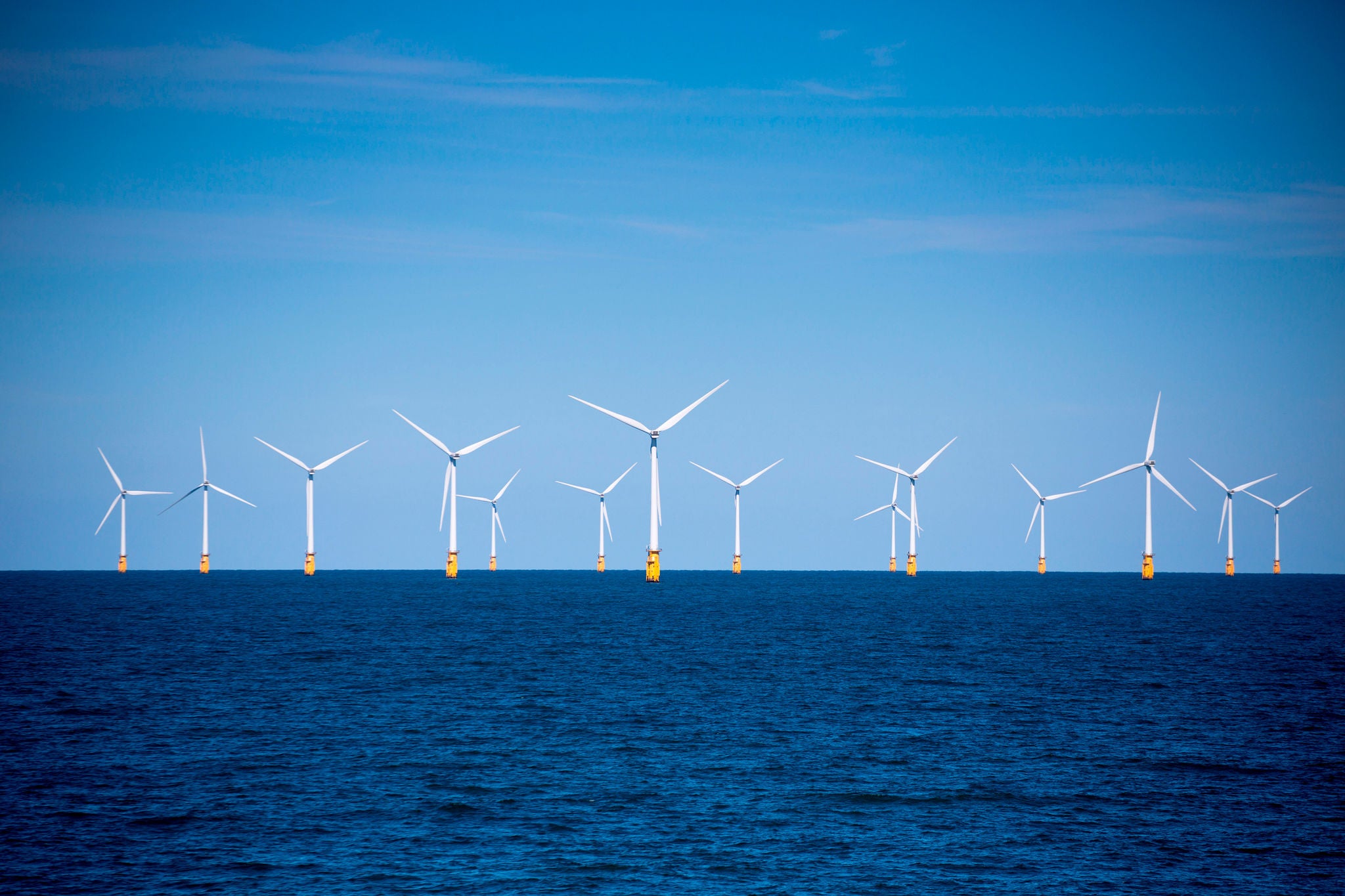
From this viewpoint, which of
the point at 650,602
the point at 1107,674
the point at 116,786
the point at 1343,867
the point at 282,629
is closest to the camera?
the point at 1343,867

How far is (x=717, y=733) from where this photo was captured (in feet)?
143

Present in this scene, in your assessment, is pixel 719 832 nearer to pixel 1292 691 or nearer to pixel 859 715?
pixel 859 715

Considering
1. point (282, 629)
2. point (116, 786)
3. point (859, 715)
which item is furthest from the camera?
point (282, 629)

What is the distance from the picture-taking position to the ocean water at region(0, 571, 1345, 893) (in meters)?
26.8

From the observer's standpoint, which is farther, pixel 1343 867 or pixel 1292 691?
pixel 1292 691

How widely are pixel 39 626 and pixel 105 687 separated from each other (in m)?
54.0

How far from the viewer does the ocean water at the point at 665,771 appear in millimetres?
26812

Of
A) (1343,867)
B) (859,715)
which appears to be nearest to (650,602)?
(859,715)

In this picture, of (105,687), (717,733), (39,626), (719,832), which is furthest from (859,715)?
(39,626)

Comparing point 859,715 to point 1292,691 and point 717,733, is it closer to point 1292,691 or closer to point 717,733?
point 717,733

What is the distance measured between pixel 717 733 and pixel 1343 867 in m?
21.4

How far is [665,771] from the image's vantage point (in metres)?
36.6

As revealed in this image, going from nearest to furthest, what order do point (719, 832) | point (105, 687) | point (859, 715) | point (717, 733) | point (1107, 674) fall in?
point (719, 832) < point (717, 733) < point (859, 715) < point (105, 687) < point (1107, 674)

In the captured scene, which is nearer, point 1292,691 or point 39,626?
point 1292,691
